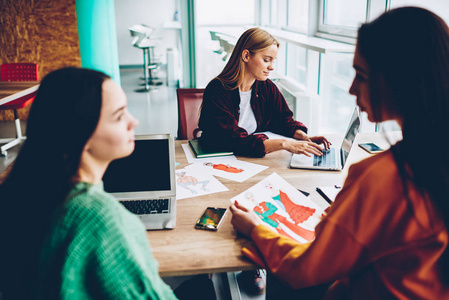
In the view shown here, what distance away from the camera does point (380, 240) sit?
→ 0.80m

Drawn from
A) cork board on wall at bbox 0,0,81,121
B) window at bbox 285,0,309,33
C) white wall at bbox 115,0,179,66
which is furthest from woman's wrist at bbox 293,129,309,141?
white wall at bbox 115,0,179,66

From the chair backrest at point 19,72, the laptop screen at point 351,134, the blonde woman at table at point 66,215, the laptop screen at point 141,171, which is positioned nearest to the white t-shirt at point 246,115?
the laptop screen at point 351,134

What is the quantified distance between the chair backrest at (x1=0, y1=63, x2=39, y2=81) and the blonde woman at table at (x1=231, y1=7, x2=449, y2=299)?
14.3 ft

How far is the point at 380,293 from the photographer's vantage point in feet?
2.73

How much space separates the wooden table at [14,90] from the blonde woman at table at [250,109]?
2.23 meters

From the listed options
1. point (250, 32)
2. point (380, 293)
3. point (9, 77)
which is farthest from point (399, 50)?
point (9, 77)

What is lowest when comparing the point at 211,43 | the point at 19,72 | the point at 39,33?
the point at 19,72

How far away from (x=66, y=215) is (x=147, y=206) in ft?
1.86

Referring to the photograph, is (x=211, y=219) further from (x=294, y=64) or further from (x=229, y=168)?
(x=294, y=64)

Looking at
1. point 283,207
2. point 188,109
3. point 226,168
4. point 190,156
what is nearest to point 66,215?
point 283,207

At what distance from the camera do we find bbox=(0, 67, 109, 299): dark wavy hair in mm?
729

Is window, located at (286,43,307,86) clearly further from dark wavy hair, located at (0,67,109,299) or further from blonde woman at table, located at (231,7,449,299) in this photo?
dark wavy hair, located at (0,67,109,299)

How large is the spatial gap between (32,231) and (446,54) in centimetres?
90

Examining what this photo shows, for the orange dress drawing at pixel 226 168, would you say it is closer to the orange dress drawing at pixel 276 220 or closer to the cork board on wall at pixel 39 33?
the orange dress drawing at pixel 276 220
